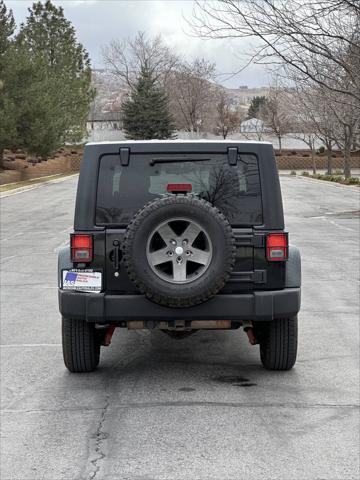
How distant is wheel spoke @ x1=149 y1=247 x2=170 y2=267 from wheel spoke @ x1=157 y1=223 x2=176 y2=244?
0.26 ft

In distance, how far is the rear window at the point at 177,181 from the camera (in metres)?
6.26

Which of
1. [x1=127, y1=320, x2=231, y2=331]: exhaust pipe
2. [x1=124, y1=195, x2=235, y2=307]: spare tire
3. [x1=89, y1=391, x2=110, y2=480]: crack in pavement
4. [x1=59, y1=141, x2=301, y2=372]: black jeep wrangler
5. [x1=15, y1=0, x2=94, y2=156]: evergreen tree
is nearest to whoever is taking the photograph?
[x1=89, y1=391, x2=110, y2=480]: crack in pavement

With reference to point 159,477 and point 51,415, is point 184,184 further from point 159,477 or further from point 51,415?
point 159,477

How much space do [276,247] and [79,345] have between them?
1.93 meters

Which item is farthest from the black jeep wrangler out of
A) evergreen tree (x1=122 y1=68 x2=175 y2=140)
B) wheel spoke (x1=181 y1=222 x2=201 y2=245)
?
evergreen tree (x1=122 y1=68 x2=175 y2=140)

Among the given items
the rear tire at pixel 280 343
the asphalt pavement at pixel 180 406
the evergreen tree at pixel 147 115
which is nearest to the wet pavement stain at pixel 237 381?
the asphalt pavement at pixel 180 406

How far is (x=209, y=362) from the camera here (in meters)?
7.21

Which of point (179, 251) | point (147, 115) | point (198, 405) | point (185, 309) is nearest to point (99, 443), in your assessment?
point (198, 405)

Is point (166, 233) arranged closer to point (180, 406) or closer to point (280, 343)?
point (180, 406)

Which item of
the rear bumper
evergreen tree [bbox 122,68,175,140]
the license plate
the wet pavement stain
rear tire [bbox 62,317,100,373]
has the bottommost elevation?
the wet pavement stain

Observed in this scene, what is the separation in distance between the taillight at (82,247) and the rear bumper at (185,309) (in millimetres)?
307

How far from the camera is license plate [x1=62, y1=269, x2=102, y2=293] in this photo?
20.3 ft

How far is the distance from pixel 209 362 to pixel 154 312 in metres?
1.32

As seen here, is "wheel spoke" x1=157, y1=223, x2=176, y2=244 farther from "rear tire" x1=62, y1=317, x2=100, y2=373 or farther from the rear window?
"rear tire" x1=62, y1=317, x2=100, y2=373
